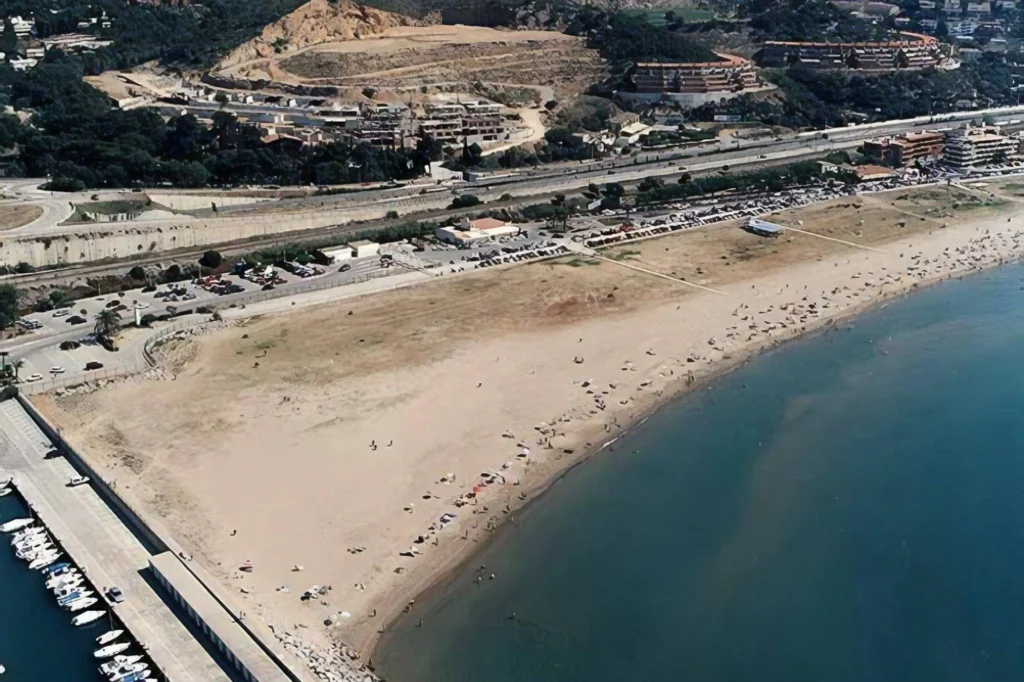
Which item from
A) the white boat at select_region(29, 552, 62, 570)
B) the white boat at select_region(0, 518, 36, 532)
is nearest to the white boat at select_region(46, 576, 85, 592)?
the white boat at select_region(29, 552, 62, 570)

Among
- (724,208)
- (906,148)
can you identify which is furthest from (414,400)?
(906,148)

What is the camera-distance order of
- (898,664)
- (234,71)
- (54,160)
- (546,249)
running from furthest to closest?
(234,71) → (54,160) → (546,249) → (898,664)

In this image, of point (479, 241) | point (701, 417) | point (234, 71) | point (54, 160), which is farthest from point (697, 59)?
point (701, 417)

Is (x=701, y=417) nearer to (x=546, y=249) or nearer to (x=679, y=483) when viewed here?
(x=679, y=483)

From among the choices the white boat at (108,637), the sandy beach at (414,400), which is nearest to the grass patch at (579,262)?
the sandy beach at (414,400)

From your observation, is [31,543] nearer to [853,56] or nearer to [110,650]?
[110,650]

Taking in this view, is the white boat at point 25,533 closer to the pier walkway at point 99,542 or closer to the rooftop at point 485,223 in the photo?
the pier walkway at point 99,542
